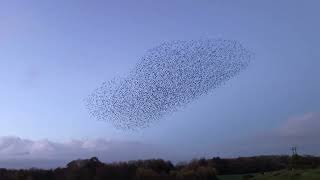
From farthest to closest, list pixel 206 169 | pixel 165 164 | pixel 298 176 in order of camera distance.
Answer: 1. pixel 165 164
2. pixel 206 169
3. pixel 298 176

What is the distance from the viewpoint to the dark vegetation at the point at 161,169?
160m

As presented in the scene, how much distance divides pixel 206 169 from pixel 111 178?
2786 cm

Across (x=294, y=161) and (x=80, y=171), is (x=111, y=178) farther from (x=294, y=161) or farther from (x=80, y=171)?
(x=294, y=161)

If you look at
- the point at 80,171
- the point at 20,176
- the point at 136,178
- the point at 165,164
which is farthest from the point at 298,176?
the point at 20,176

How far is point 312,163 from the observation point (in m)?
184

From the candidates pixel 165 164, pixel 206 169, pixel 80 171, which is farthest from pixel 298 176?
pixel 165 164

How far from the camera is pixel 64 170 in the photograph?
17912 cm

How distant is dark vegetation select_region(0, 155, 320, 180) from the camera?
160 meters

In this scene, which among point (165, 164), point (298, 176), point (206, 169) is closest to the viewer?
point (298, 176)

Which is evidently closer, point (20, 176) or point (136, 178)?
point (136, 178)

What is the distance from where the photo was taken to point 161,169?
192 m

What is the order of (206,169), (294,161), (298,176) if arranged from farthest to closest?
(294,161) < (206,169) < (298,176)

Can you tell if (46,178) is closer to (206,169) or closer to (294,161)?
(206,169)

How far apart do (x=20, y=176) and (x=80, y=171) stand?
34.2 m
